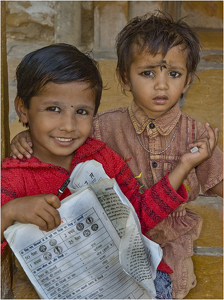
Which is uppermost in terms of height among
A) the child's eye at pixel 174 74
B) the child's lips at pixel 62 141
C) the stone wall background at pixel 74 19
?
the stone wall background at pixel 74 19

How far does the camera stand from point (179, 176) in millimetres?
1265

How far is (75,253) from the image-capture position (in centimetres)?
104

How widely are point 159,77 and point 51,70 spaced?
0.37 m

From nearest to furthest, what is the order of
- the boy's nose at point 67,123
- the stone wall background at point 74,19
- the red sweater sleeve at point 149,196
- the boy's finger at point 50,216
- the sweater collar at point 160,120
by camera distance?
the boy's finger at point 50,216 < the boy's nose at point 67,123 < the red sweater sleeve at point 149,196 < the sweater collar at point 160,120 < the stone wall background at point 74,19

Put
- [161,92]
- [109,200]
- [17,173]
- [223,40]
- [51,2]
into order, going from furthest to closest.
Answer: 1. [223,40]
2. [51,2]
3. [161,92]
4. [17,173]
5. [109,200]

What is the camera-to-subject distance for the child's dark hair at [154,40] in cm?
128

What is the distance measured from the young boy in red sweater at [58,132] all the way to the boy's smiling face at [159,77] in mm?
159

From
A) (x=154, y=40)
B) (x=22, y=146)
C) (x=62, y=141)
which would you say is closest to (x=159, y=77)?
(x=154, y=40)

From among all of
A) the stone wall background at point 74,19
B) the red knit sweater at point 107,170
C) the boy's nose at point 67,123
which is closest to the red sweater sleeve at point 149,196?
the red knit sweater at point 107,170

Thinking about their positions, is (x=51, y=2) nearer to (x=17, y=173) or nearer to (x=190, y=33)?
(x=190, y=33)

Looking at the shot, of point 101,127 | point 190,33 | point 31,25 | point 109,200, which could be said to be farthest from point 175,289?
point 31,25

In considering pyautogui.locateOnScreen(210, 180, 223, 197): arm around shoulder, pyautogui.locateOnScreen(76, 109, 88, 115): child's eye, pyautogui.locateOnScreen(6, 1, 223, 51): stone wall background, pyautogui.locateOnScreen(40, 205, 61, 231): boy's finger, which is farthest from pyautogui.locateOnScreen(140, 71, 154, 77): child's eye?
pyautogui.locateOnScreen(6, 1, 223, 51): stone wall background

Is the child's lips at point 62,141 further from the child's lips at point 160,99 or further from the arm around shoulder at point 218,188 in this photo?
the arm around shoulder at point 218,188

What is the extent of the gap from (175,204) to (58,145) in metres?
0.44
